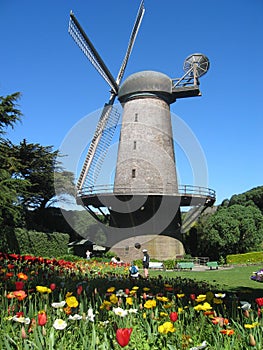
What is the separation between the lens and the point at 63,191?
29438 millimetres

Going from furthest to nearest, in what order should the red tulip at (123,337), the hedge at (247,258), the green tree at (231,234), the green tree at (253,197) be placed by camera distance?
the green tree at (253,197) → the green tree at (231,234) → the hedge at (247,258) → the red tulip at (123,337)

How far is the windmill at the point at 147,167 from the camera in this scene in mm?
19922

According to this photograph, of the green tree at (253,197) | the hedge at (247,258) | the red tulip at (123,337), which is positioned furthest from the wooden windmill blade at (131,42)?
the red tulip at (123,337)

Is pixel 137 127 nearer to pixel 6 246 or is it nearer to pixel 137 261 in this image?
pixel 137 261

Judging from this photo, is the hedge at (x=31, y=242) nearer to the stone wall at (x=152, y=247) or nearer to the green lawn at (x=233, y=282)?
the stone wall at (x=152, y=247)

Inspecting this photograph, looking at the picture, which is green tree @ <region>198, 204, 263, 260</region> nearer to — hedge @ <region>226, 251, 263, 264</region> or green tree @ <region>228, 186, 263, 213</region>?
hedge @ <region>226, 251, 263, 264</region>

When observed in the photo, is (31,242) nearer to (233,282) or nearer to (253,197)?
(233,282)

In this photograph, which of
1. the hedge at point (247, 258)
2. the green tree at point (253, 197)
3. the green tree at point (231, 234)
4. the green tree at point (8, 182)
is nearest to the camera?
the green tree at point (8, 182)

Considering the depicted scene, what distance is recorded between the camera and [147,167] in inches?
797

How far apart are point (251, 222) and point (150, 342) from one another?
24.5m

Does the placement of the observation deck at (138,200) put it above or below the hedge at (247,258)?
above

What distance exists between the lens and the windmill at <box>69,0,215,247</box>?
19922 millimetres

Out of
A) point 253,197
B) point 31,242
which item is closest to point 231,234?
point 31,242

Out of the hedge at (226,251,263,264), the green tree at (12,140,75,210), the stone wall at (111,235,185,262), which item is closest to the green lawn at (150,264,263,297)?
the stone wall at (111,235,185,262)
